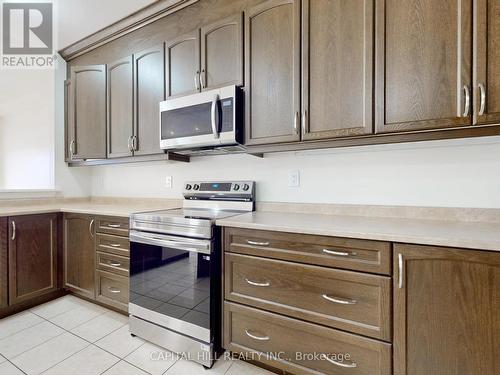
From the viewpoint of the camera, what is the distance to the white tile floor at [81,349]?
5.00 ft

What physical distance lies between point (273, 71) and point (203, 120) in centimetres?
59

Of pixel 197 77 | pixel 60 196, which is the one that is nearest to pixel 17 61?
pixel 60 196

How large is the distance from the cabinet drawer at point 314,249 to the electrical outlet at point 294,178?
63cm

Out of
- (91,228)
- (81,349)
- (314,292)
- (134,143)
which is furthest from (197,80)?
(81,349)

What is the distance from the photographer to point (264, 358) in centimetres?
144

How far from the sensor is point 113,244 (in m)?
2.07

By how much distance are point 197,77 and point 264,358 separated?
1.92m

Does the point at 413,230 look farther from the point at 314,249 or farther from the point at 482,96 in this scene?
the point at 482,96

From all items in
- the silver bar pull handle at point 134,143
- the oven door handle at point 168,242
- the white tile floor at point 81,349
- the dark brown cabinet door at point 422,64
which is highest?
the dark brown cabinet door at point 422,64

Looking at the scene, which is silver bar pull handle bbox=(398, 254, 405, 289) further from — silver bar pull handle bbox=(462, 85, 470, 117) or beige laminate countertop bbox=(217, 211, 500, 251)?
silver bar pull handle bbox=(462, 85, 470, 117)

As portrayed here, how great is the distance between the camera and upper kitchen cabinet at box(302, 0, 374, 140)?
1.40 m

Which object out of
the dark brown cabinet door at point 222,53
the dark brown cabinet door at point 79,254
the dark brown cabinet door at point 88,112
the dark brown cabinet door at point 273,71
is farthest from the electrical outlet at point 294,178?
the dark brown cabinet door at point 88,112
